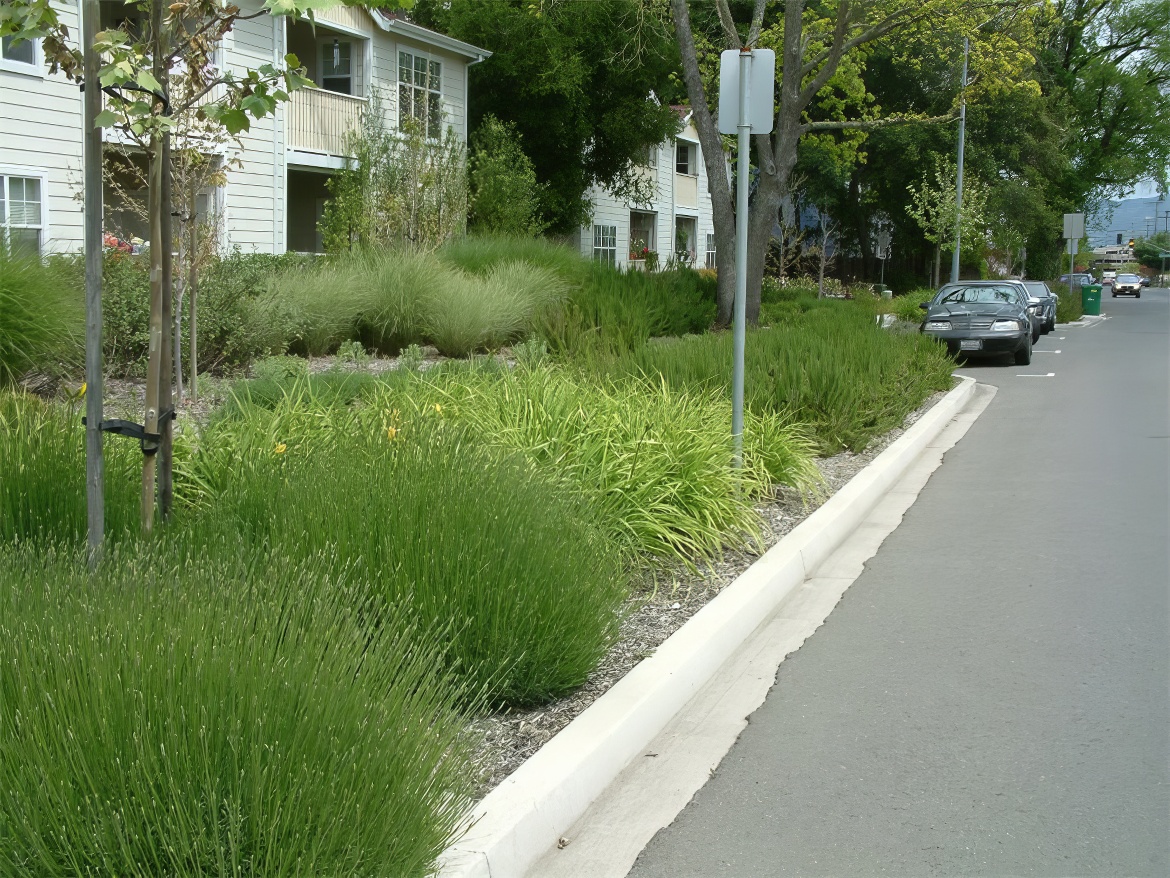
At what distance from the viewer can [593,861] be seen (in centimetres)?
392

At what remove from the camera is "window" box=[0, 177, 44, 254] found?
63.9 feet

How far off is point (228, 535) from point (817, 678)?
2.71 m

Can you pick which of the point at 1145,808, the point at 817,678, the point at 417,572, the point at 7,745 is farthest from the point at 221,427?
the point at 1145,808

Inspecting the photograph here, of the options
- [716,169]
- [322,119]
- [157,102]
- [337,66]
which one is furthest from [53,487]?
[337,66]

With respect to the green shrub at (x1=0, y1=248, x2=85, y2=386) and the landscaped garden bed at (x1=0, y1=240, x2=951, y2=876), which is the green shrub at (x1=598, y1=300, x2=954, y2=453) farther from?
the green shrub at (x1=0, y1=248, x2=85, y2=386)

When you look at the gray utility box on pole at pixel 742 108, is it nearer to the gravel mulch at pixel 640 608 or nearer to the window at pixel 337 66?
the gravel mulch at pixel 640 608

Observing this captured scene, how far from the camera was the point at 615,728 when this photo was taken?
4555 mm

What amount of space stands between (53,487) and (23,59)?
16855 millimetres

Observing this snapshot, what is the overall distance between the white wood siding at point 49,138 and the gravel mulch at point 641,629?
14.3m

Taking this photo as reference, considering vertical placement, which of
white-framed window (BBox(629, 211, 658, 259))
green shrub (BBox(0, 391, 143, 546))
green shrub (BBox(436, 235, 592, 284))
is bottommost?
green shrub (BBox(0, 391, 143, 546))

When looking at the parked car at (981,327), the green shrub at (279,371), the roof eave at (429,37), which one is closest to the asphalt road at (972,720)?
the green shrub at (279,371)

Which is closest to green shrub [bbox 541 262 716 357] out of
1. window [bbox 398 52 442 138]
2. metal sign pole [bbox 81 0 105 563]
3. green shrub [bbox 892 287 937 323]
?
green shrub [bbox 892 287 937 323]

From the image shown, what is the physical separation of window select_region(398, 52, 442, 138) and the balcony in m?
19.1

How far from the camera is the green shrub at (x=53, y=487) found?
16.9ft
